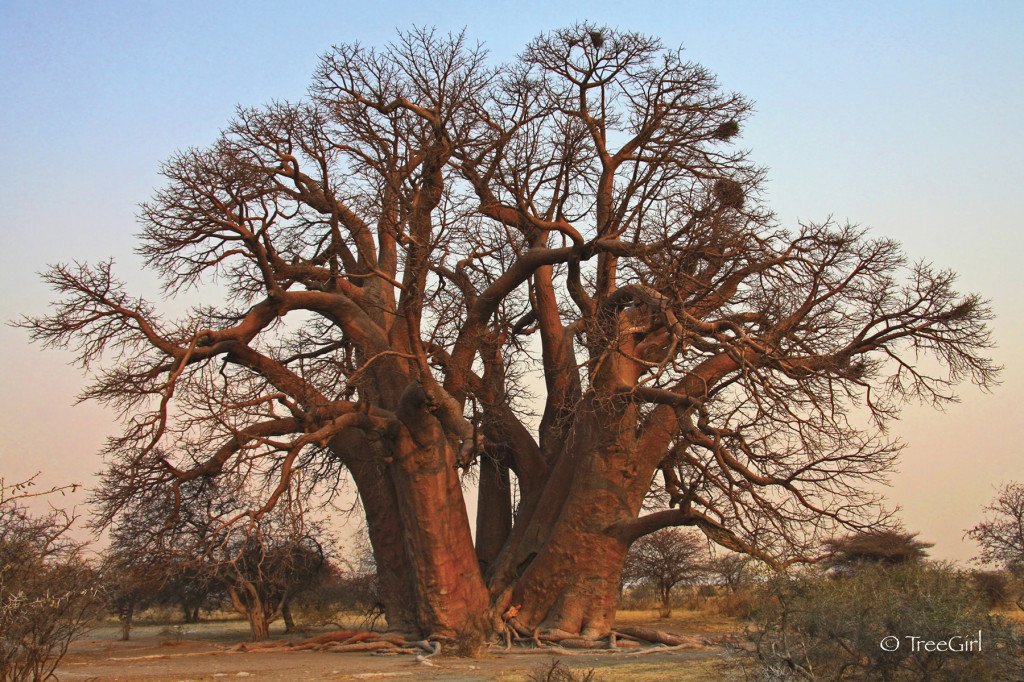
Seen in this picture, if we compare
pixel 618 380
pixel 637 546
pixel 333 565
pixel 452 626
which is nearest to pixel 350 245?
pixel 618 380

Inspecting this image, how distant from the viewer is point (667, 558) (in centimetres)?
1795

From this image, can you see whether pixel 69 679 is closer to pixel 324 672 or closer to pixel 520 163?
pixel 324 672

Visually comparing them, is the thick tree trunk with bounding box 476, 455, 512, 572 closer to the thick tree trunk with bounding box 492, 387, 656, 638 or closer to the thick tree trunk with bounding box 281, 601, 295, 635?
the thick tree trunk with bounding box 492, 387, 656, 638

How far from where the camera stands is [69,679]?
645 centimetres

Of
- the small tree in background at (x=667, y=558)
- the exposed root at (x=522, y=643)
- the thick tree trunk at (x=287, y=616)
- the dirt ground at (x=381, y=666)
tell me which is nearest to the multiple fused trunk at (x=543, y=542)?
the exposed root at (x=522, y=643)

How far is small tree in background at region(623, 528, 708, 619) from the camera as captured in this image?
58.8 ft

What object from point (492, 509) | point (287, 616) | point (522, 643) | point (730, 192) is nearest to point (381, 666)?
point (522, 643)

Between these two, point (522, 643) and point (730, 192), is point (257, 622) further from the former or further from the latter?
point (730, 192)

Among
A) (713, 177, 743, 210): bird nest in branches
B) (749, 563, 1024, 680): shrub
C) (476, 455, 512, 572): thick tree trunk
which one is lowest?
(749, 563, 1024, 680): shrub

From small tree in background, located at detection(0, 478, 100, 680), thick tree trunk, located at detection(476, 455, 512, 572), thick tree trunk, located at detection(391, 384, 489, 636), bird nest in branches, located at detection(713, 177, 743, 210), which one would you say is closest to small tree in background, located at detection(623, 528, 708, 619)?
thick tree trunk, located at detection(476, 455, 512, 572)

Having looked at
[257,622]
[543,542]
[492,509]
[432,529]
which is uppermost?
[492,509]

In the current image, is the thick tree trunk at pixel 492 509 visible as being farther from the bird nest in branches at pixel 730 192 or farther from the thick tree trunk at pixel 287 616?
the thick tree trunk at pixel 287 616

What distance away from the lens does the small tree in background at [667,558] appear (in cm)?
1792

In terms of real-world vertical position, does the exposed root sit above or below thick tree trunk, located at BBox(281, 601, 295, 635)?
above
